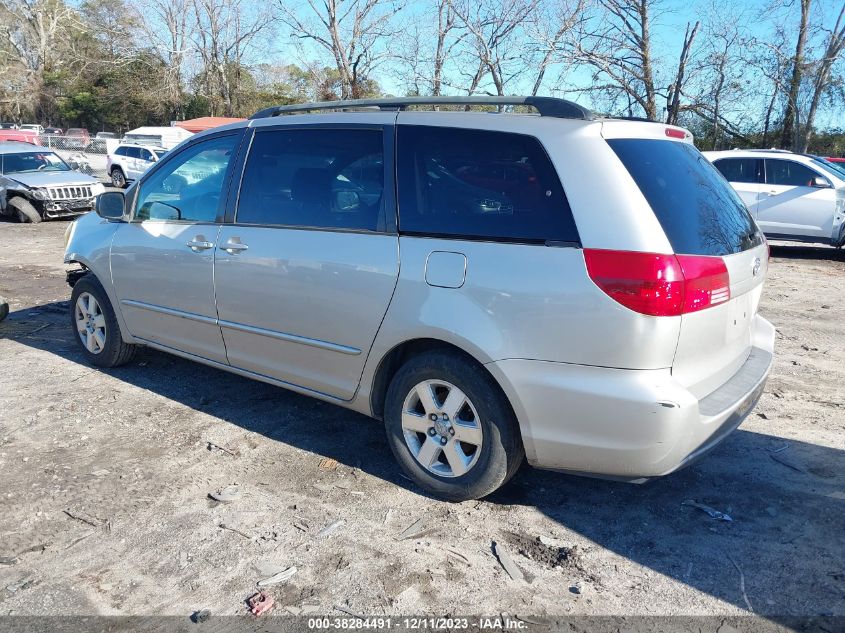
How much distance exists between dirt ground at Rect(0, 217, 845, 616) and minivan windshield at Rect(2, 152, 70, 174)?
43.6ft

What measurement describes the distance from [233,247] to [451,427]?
1761mm

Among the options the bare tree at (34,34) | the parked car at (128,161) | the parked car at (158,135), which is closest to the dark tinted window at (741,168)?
the parked car at (128,161)

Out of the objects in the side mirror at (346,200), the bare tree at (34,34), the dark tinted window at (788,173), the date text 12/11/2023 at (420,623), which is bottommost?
the date text 12/11/2023 at (420,623)

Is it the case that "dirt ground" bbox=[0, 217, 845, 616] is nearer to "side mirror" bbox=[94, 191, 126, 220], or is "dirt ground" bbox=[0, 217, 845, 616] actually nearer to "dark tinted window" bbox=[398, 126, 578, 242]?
"side mirror" bbox=[94, 191, 126, 220]

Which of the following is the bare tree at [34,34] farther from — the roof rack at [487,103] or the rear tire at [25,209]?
the roof rack at [487,103]

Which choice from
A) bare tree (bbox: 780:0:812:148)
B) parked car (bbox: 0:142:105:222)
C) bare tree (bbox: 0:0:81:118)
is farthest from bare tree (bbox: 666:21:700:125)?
bare tree (bbox: 0:0:81:118)

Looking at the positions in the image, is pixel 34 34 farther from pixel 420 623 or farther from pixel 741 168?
pixel 420 623

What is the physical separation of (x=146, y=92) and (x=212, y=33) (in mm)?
12333

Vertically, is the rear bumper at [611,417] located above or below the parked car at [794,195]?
below

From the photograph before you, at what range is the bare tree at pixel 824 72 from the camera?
68.6 feet

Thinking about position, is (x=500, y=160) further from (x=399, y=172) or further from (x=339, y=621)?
(x=339, y=621)

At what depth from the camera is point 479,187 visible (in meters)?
3.41

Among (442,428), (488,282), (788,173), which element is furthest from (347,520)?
(788,173)

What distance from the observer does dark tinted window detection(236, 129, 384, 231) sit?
3.82 meters
